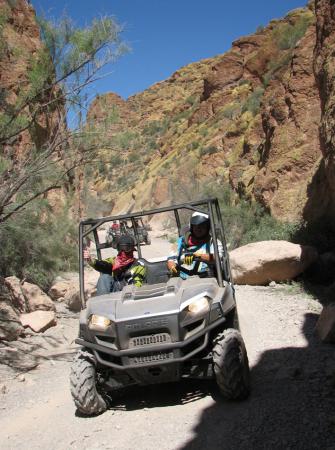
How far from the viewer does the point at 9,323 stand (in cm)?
791

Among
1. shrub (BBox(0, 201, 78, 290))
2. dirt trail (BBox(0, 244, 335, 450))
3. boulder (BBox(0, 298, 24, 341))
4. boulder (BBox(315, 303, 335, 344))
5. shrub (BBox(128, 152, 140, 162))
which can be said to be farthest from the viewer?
shrub (BBox(128, 152, 140, 162))

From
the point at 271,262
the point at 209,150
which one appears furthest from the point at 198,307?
the point at 209,150

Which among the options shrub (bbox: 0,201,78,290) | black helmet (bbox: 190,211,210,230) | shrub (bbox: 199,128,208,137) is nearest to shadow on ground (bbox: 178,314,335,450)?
black helmet (bbox: 190,211,210,230)

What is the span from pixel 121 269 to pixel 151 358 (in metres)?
1.70

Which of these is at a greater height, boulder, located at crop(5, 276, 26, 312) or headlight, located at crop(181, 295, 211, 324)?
headlight, located at crop(181, 295, 211, 324)

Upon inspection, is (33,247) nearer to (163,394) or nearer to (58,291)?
(58,291)

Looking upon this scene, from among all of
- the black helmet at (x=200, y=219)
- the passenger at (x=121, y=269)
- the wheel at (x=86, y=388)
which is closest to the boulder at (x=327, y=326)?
the black helmet at (x=200, y=219)

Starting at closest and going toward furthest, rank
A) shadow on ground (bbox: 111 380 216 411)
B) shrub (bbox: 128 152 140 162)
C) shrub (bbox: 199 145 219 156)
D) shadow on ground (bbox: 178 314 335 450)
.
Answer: shadow on ground (bbox: 178 314 335 450) → shadow on ground (bbox: 111 380 216 411) → shrub (bbox: 199 145 219 156) → shrub (bbox: 128 152 140 162)

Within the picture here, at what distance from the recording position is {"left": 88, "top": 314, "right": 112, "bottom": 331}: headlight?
4.26m

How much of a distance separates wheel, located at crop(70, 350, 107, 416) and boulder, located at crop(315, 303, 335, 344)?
2692mm

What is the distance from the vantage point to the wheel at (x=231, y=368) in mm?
4043

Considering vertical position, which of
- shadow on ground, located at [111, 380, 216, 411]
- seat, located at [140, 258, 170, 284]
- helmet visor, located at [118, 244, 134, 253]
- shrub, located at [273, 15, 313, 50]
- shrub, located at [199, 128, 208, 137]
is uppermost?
shrub, located at [273, 15, 313, 50]

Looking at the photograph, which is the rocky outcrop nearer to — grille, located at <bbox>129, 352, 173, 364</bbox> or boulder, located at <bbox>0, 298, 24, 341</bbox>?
boulder, located at <bbox>0, 298, 24, 341</bbox>

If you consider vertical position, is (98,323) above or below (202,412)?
above
